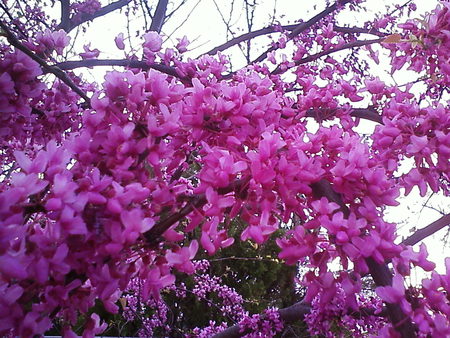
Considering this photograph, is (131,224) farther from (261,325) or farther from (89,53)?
(261,325)

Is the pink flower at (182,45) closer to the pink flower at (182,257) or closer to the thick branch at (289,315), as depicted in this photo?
the pink flower at (182,257)

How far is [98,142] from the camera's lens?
104cm

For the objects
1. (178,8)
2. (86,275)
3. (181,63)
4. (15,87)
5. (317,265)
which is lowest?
(317,265)

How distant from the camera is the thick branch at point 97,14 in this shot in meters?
4.75

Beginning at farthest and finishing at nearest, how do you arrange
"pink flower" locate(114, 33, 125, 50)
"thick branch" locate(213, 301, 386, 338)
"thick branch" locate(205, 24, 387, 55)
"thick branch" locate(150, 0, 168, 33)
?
"thick branch" locate(150, 0, 168, 33)
"thick branch" locate(205, 24, 387, 55)
"thick branch" locate(213, 301, 386, 338)
"pink flower" locate(114, 33, 125, 50)

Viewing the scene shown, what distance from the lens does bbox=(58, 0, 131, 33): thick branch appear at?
187 inches

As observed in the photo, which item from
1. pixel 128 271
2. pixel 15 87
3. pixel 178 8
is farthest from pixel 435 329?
pixel 178 8

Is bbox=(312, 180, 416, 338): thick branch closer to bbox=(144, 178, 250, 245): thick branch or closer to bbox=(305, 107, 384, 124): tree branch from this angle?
bbox=(144, 178, 250, 245): thick branch

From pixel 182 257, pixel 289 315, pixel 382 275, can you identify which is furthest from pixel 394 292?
pixel 289 315

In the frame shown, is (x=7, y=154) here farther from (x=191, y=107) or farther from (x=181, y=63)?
(x=191, y=107)

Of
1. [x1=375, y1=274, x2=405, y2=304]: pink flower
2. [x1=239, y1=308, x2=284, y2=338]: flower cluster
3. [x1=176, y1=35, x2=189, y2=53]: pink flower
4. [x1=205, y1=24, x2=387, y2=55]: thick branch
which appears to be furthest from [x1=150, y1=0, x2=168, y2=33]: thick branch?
[x1=375, y1=274, x2=405, y2=304]: pink flower

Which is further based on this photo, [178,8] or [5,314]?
[178,8]

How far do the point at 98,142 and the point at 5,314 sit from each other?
1.38 ft

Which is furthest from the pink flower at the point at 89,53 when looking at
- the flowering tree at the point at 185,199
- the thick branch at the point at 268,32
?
the thick branch at the point at 268,32
